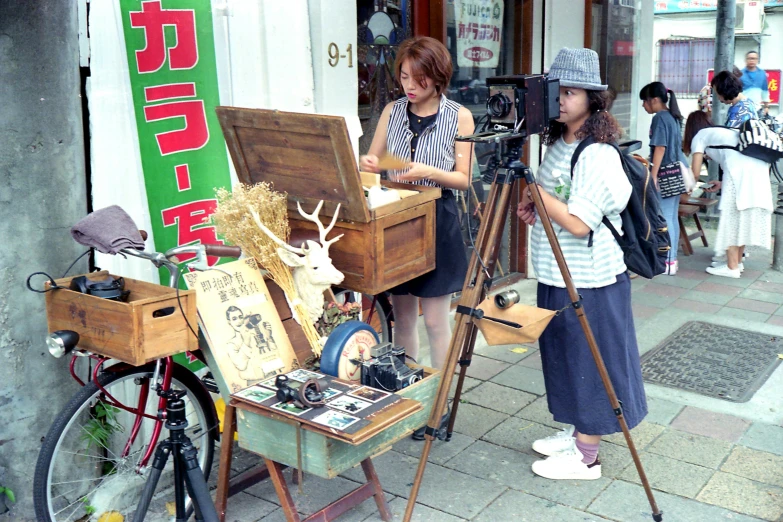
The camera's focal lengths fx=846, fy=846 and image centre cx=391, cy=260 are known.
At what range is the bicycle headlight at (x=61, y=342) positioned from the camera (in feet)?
9.28

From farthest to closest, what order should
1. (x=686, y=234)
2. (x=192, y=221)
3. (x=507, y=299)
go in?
(x=686, y=234) → (x=192, y=221) → (x=507, y=299)

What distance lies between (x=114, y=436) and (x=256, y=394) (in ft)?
3.01

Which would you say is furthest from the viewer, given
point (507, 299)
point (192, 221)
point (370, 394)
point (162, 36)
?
point (192, 221)

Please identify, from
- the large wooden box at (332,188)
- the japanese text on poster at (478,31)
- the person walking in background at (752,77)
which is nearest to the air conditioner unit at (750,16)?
the person walking in background at (752,77)

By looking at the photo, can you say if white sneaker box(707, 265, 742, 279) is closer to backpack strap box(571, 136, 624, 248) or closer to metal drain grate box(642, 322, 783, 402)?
metal drain grate box(642, 322, 783, 402)

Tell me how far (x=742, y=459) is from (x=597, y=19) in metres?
4.73

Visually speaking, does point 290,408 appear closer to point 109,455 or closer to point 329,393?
point 329,393

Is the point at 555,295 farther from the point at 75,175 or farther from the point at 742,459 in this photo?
the point at 75,175

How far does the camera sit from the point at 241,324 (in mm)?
3170

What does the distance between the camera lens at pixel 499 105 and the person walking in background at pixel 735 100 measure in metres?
4.71

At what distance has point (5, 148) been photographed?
308 cm

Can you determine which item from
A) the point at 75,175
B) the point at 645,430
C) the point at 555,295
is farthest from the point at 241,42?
the point at 645,430

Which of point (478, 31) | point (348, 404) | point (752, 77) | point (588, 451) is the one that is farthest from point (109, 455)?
point (752, 77)

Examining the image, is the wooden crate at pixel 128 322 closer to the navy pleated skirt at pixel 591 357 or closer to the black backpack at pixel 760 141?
the navy pleated skirt at pixel 591 357
